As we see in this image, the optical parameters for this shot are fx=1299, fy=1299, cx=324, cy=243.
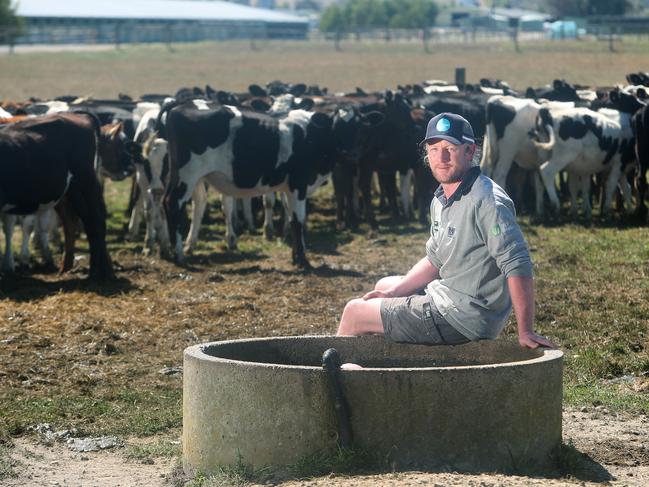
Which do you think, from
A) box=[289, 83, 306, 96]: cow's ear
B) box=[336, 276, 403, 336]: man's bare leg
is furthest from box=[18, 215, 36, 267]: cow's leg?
box=[289, 83, 306, 96]: cow's ear

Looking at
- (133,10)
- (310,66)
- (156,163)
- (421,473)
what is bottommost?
(310,66)

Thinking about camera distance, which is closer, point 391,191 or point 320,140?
point 320,140

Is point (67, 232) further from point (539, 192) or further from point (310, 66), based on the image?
point (310, 66)

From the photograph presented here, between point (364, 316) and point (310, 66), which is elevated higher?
point (364, 316)

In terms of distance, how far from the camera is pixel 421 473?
6746mm

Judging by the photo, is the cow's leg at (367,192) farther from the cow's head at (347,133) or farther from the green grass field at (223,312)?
the cow's head at (347,133)

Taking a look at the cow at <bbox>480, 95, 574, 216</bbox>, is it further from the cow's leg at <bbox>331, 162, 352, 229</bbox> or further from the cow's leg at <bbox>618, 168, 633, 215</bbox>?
the cow's leg at <bbox>331, 162, 352, 229</bbox>

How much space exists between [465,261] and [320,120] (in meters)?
11.1

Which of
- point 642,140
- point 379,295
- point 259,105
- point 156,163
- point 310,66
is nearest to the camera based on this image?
point 379,295

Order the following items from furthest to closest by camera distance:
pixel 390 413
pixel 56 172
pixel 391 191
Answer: pixel 391 191 → pixel 56 172 → pixel 390 413

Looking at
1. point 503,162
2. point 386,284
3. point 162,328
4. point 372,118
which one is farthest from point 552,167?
point 386,284

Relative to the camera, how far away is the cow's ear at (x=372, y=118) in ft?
66.6

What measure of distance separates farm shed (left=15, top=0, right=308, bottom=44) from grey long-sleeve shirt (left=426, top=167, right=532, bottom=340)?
77577 millimetres

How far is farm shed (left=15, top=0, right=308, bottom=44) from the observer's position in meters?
98.4
